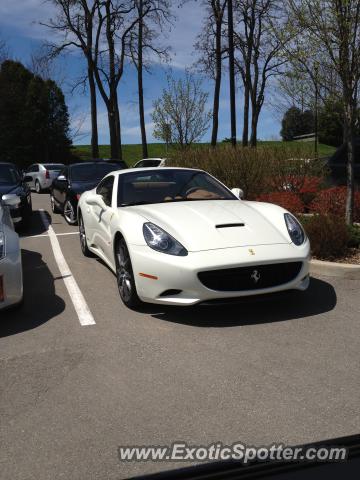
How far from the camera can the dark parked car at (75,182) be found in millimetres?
10709

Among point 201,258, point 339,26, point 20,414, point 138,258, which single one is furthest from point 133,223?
point 339,26

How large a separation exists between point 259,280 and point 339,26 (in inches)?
168

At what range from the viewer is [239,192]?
20.0 feet

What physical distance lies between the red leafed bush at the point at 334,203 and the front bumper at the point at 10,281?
17.0 feet

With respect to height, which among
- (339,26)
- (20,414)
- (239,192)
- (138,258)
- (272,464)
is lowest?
(20,414)

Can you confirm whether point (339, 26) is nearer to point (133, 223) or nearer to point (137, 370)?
point (133, 223)

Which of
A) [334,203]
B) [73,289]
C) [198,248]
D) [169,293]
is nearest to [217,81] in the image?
[334,203]

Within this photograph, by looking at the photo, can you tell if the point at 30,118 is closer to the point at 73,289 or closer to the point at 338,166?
the point at 338,166

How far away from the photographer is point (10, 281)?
4.41 metres

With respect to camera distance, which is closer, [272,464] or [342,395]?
[272,464]

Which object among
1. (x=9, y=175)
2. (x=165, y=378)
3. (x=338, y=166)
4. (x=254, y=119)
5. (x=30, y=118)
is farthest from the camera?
(x=30, y=118)

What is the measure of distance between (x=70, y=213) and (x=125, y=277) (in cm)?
657

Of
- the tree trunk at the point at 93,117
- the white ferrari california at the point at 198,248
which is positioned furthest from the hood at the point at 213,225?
the tree trunk at the point at 93,117

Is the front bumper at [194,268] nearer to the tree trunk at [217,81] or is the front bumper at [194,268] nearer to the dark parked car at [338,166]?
the dark parked car at [338,166]
